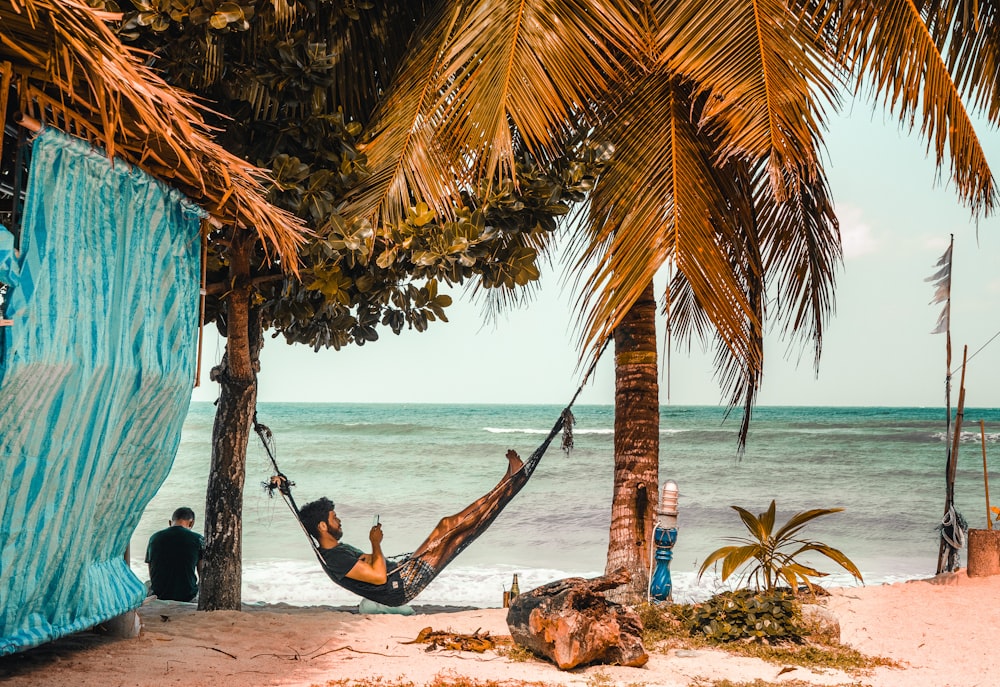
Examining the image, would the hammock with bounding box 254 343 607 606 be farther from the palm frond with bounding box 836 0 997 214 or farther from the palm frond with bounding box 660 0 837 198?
the palm frond with bounding box 836 0 997 214

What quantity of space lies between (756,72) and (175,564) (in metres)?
3.62

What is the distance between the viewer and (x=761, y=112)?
352 centimetres

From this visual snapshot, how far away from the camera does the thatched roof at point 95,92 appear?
6.74 feet

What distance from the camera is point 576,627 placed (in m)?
3.23

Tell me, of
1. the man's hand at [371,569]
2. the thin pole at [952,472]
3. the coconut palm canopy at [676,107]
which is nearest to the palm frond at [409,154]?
the coconut palm canopy at [676,107]

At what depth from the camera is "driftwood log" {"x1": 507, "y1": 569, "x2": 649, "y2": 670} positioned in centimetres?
322

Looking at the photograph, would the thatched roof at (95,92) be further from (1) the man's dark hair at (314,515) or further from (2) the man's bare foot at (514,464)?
(2) the man's bare foot at (514,464)

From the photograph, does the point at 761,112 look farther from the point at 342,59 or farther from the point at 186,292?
the point at 186,292

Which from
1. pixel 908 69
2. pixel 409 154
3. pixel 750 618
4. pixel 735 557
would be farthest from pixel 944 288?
pixel 409 154

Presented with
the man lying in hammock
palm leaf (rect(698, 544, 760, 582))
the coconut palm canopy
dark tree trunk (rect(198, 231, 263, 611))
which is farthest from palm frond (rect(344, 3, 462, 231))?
palm leaf (rect(698, 544, 760, 582))

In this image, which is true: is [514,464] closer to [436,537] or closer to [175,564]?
[436,537]

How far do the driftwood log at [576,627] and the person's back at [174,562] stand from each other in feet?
6.75

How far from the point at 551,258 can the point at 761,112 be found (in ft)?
6.75

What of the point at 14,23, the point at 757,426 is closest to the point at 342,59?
the point at 14,23
